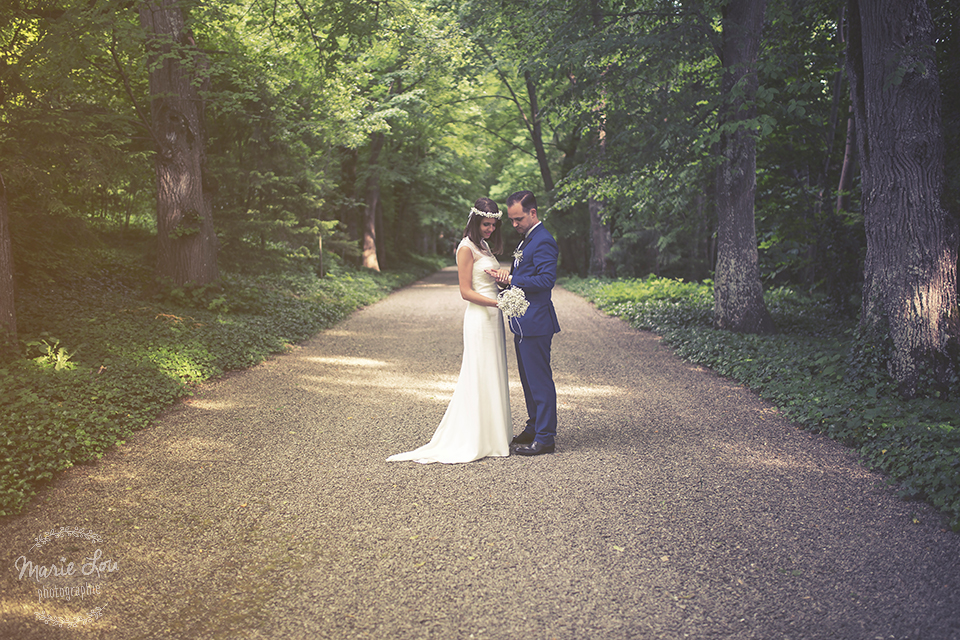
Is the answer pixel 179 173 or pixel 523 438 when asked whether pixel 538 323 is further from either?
pixel 179 173

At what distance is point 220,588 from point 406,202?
29.1 m

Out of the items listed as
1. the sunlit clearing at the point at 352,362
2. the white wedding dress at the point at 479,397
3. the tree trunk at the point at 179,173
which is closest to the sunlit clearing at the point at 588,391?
the white wedding dress at the point at 479,397

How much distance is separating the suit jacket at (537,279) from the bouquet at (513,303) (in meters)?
0.09

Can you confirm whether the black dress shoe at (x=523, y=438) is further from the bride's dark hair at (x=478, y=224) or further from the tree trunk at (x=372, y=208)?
the tree trunk at (x=372, y=208)

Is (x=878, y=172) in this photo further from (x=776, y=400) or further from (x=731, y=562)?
(x=731, y=562)

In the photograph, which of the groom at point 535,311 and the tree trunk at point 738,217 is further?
the tree trunk at point 738,217

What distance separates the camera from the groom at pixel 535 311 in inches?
196

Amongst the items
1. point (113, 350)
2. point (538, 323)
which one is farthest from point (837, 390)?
point (113, 350)

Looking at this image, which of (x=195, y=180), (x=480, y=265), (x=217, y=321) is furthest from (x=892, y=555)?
(x=195, y=180)

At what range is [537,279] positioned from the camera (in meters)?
4.95

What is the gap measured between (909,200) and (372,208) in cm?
2093

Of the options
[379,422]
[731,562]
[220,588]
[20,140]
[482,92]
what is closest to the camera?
[220,588]

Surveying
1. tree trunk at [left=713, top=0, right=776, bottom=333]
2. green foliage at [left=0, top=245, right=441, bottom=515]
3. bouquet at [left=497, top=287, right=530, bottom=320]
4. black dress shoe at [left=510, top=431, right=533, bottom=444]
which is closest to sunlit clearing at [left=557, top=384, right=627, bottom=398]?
black dress shoe at [left=510, top=431, right=533, bottom=444]

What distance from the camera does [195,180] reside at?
11.4 metres
